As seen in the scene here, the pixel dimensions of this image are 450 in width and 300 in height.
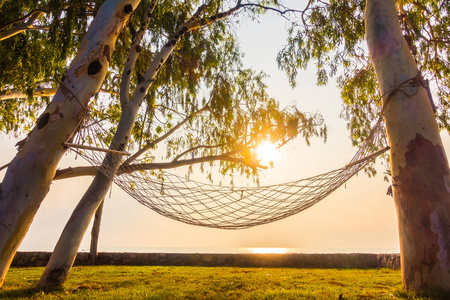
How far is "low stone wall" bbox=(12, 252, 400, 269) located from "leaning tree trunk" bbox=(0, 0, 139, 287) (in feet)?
16.2

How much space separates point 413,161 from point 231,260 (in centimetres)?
484

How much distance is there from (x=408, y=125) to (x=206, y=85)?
4.71 meters

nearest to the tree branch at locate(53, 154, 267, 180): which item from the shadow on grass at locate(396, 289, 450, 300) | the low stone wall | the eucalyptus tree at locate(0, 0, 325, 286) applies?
the eucalyptus tree at locate(0, 0, 325, 286)

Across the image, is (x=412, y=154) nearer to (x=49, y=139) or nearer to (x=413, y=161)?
(x=413, y=161)

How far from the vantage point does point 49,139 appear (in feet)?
5.42

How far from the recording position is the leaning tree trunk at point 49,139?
1538 millimetres

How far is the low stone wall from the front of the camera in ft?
19.8

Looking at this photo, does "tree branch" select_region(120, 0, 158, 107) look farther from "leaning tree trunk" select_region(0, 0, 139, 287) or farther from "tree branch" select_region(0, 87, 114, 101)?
"tree branch" select_region(0, 87, 114, 101)

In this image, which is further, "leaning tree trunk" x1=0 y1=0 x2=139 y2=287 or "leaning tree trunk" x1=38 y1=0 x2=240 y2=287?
"leaning tree trunk" x1=38 y1=0 x2=240 y2=287

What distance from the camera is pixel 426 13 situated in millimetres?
6016

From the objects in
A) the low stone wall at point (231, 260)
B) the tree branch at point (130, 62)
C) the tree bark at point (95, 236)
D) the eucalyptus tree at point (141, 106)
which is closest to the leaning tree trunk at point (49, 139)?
the eucalyptus tree at point (141, 106)

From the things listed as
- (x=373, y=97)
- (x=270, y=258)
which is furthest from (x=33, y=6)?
(x=373, y=97)

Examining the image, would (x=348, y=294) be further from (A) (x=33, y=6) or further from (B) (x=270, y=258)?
(A) (x=33, y=6)

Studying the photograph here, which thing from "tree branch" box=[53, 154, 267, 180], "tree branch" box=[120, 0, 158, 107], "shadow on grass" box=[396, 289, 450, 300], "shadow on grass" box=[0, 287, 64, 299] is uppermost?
"tree branch" box=[120, 0, 158, 107]
